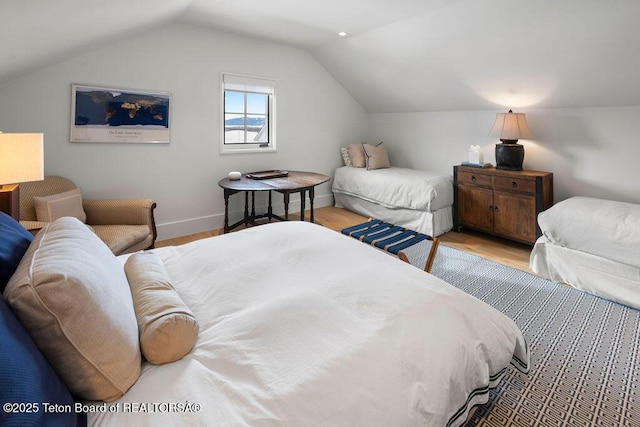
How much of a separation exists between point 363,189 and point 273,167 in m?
1.28

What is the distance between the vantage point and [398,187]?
14.1ft

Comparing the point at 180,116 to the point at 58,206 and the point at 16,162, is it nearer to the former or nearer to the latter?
the point at 58,206

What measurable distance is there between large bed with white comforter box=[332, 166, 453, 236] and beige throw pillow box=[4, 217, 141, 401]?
3.51 m

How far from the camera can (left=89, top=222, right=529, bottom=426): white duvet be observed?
0.87 m

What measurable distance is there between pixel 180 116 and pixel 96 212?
4.59ft

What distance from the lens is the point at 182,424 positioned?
80cm

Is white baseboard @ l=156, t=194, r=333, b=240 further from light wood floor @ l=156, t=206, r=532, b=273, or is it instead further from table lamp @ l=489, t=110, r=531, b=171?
table lamp @ l=489, t=110, r=531, b=171

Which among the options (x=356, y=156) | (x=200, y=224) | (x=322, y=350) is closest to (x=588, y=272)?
(x=322, y=350)

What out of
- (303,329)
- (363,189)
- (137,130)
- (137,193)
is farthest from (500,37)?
(137,193)

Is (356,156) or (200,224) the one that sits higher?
(356,156)

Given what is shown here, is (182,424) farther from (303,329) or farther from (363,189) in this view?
(363,189)

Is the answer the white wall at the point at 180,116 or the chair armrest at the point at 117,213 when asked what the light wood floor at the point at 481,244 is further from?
the chair armrest at the point at 117,213

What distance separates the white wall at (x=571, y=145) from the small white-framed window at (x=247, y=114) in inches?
88.4

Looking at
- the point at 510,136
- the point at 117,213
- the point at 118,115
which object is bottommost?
the point at 117,213
